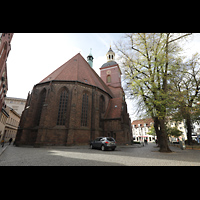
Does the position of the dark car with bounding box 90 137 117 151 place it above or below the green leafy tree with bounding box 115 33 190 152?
below

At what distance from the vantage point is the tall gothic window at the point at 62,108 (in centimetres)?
1851

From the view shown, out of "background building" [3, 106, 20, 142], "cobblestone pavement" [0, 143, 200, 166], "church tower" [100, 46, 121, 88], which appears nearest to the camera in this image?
"cobblestone pavement" [0, 143, 200, 166]

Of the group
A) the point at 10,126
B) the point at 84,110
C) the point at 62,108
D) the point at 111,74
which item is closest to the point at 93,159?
the point at 84,110

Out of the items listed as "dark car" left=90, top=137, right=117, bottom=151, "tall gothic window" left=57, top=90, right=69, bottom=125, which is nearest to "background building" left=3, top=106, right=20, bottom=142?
"tall gothic window" left=57, top=90, right=69, bottom=125

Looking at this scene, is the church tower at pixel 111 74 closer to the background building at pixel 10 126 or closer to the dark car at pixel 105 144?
the dark car at pixel 105 144

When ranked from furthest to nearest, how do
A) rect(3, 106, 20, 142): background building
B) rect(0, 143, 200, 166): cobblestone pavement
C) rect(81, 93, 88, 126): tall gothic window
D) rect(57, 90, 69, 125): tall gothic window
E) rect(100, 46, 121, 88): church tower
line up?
rect(100, 46, 121, 88): church tower → rect(3, 106, 20, 142): background building → rect(81, 93, 88, 126): tall gothic window → rect(57, 90, 69, 125): tall gothic window → rect(0, 143, 200, 166): cobblestone pavement

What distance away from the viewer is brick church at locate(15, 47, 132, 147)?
17.3 m

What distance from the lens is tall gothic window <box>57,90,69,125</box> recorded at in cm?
1851

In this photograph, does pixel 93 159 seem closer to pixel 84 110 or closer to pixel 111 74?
pixel 84 110

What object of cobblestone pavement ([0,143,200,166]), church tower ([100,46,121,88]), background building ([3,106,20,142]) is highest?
church tower ([100,46,121,88])

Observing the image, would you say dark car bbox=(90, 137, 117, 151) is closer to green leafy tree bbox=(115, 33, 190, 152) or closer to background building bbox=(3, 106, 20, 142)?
green leafy tree bbox=(115, 33, 190, 152)

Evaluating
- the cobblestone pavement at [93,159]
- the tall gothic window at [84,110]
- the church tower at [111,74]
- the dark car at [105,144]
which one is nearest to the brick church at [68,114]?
the tall gothic window at [84,110]

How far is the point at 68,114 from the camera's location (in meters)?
18.7

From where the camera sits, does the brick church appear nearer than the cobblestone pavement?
No
